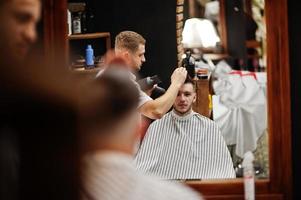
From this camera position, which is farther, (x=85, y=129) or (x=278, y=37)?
(x=278, y=37)

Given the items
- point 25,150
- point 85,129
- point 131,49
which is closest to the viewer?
point 25,150

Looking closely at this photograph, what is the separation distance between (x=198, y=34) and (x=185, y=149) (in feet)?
1.75

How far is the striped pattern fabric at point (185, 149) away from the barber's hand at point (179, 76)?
15 cm

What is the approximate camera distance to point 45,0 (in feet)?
7.86

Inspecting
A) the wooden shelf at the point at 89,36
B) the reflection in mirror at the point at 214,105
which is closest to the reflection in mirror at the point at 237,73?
the reflection in mirror at the point at 214,105

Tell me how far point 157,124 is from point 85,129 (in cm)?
140

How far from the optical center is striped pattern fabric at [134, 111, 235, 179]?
8.07ft

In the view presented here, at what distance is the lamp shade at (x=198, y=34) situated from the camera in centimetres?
234

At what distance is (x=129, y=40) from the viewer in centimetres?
239

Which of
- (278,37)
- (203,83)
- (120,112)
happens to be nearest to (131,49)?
(203,83)

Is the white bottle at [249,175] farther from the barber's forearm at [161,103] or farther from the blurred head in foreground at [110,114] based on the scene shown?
the blurred head in foreground at [110,114]

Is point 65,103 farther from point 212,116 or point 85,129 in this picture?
point 212,116

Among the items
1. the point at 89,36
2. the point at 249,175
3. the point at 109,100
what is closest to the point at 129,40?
the point at 89,36

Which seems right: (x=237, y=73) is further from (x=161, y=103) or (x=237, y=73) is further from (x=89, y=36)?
(x=89, y=36)
